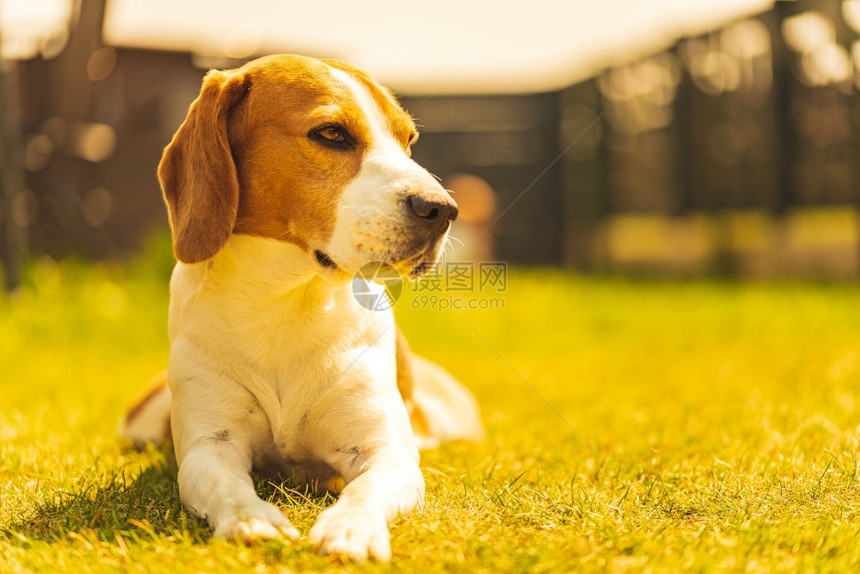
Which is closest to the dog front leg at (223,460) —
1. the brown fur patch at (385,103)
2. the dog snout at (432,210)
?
the dog snout at (432,210)

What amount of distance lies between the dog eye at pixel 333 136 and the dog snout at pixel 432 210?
359mm

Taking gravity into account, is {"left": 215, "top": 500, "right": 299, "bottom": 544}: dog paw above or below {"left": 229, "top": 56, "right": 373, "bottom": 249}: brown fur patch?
below

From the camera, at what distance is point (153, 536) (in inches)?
84.0

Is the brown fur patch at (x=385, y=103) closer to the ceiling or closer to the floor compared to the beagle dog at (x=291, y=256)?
closer to the ceiling

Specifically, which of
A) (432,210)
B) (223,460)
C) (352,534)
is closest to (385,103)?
(432,210)

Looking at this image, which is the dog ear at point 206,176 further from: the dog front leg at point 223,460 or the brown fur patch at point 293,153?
the dog front leg at point 223,460

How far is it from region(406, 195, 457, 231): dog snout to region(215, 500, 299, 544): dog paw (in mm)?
923

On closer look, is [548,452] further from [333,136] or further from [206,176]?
[206,176]

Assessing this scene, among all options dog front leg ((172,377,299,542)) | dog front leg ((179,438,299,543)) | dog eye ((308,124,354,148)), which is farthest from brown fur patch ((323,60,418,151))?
dog front leg ((179,438,299,543))

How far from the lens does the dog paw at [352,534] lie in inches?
77.1

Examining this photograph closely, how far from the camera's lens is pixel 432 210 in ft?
8.29

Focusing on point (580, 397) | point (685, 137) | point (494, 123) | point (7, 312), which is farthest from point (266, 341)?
point (494, 123)

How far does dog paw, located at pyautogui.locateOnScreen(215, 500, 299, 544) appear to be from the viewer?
2.05m

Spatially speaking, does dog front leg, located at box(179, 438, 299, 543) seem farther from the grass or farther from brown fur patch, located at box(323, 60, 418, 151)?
brown fur patch, located at box(323, 60, 418, 151)
